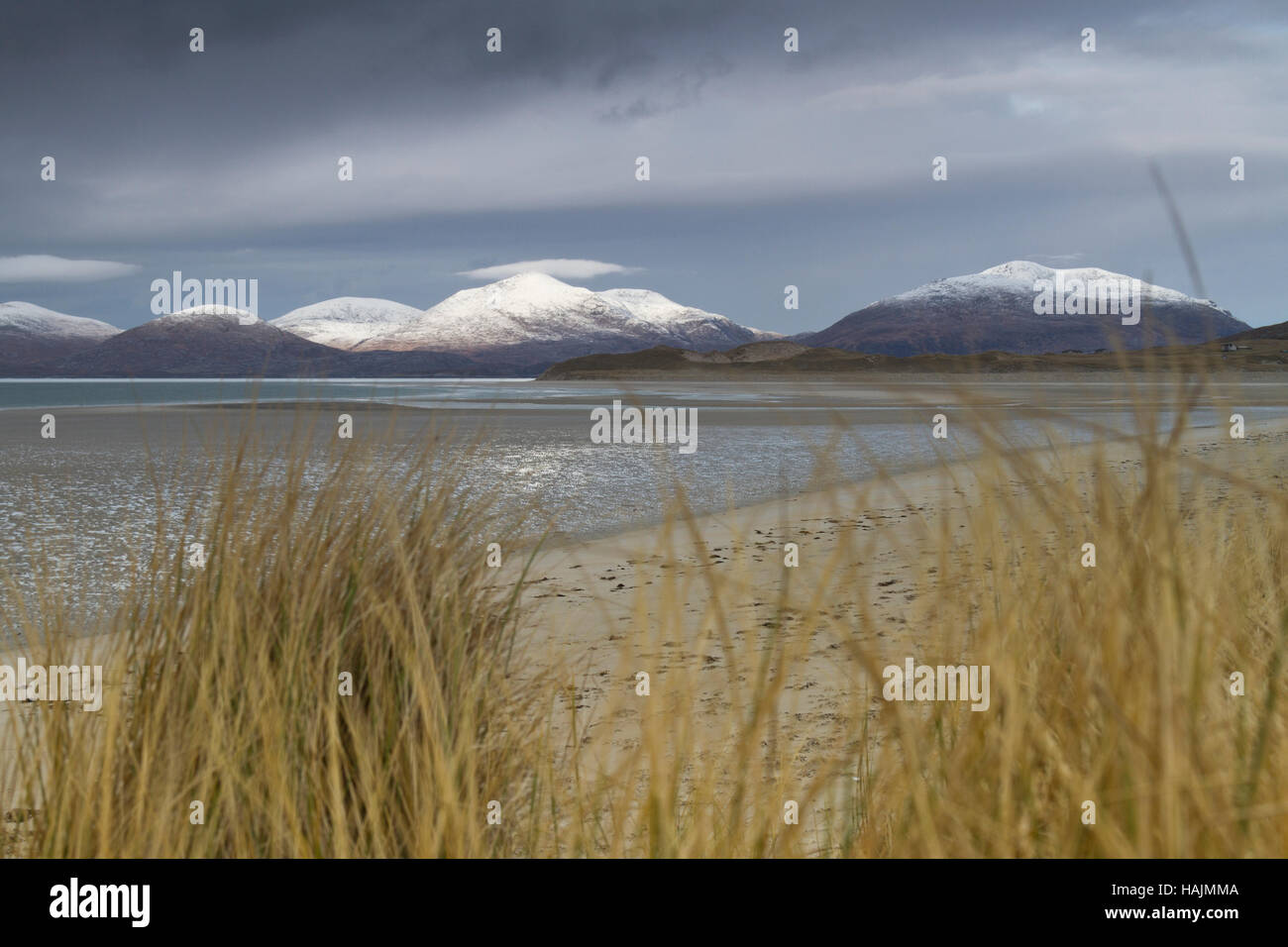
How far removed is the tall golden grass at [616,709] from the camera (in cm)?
160

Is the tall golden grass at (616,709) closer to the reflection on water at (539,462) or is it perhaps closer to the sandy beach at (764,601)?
the sandy beach at (764,601)

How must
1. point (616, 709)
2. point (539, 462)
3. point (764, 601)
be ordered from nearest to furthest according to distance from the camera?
point (616, 709) < point (764, 601) < point (539, 462)

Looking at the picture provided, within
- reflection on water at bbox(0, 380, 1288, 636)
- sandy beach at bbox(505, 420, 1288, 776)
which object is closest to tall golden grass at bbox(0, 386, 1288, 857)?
sandy beach at bbox(505, 420, 1288, 776)

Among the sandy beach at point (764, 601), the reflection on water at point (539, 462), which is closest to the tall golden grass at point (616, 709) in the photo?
the sandy beach at point (764, 601)

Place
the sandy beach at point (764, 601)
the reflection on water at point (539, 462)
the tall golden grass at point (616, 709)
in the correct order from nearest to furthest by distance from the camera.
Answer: the tall golden grass at point (616, 709)
the sandy beach at point (764, 601)
the reflection on water at point (539, 462)

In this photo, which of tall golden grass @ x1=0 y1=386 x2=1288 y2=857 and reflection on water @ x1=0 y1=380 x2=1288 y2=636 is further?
reflection on water @ x1=0 y1=380 x2=1288 y2=636

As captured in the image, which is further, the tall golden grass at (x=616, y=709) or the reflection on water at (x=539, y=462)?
the reflection on water at (x=539, y=462)

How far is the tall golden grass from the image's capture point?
1604 millimetres

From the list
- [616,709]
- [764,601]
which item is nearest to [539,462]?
[764,601]

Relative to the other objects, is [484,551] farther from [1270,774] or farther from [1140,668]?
[1270,774]

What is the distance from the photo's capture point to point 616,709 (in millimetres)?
2365

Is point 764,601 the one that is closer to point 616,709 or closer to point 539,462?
point 616,709

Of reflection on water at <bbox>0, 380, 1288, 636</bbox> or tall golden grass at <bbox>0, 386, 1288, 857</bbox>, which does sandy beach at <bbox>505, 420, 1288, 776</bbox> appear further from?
reflection on water at <bbox>0, 380, 1288, 636</bbox>
